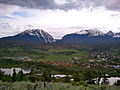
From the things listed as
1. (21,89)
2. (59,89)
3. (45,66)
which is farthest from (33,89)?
(45,66)

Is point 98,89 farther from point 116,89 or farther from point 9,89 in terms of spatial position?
point 9,89

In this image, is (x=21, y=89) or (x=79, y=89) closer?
(x=21, y=89)

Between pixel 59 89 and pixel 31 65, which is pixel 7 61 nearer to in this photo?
pixel 31 65

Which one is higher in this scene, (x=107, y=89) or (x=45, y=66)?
(x=107, y=89)

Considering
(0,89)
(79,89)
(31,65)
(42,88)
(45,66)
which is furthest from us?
(31,65)

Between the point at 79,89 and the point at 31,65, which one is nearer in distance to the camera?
the point at 79,89

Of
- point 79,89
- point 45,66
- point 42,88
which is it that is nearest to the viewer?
point 42,88

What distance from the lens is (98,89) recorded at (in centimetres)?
1622

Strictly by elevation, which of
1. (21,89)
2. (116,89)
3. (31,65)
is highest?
(21,89)

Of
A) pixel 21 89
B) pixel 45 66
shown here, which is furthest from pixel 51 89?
pixel 45 66

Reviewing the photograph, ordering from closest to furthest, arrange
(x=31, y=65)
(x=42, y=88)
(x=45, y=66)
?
(x=42, y=88), (x=45, y=66), (x=31, y=65)

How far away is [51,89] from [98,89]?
3.47 meters

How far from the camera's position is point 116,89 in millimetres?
16078

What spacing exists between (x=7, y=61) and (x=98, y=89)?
621 ft
